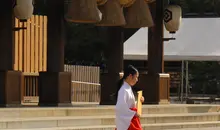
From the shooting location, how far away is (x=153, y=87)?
19.2m

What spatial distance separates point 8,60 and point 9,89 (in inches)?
28.9

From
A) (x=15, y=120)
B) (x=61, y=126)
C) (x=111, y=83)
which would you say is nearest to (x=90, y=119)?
(x=61, y=126)

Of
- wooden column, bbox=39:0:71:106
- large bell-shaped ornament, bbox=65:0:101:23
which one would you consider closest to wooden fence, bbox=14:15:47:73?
wooden column, bbox=39:0:71:106

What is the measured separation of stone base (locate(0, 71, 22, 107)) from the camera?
50.6 ft

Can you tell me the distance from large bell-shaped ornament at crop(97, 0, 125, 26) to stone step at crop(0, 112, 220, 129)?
2.87 meters

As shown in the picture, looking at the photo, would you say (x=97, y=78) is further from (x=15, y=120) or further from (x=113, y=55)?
(x=15, y=120)

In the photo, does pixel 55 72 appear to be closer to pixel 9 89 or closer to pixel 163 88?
pixel 9 89

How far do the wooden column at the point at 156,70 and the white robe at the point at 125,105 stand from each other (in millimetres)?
10132

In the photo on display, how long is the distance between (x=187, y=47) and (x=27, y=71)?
6.27 meters

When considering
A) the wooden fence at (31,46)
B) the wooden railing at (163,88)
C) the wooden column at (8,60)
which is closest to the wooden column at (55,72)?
the wooden column at (8,60)

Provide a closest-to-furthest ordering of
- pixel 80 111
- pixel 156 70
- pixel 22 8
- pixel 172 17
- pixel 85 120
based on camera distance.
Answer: pixel 85 120 < pixel 80 111 < pixel 22 8 < pixel 156 70 < pixel 172 17

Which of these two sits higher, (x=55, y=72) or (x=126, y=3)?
(x=126, y=3)

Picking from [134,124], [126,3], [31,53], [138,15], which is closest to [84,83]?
[31,53]

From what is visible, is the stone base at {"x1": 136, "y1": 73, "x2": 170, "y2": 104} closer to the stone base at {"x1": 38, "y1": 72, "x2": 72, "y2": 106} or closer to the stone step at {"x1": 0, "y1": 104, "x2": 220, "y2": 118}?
the stone step at {"x1": 0, "y1": 104, "x2": 220, "y2": 118}
